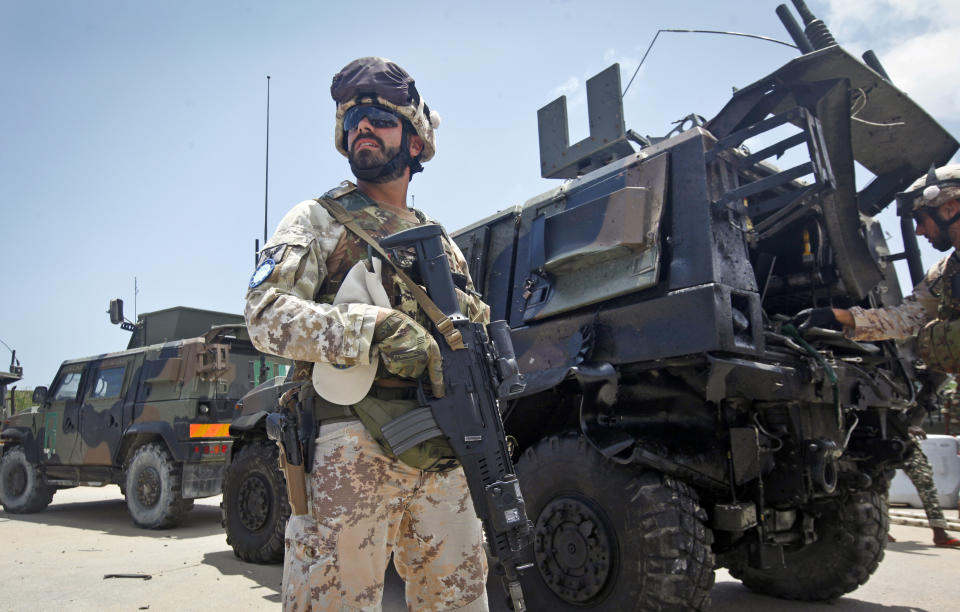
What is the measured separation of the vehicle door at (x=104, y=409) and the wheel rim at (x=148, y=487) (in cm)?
76

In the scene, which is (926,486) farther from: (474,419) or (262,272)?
(262,272)

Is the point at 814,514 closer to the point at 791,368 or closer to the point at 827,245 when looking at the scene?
the point at 791,368

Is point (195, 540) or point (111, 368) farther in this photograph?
point (111, 368)

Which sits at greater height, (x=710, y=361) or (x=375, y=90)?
(x=375, y=90)

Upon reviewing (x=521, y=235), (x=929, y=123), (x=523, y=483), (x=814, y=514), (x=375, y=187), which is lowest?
(x=814, y=514)

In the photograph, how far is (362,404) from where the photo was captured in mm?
1727

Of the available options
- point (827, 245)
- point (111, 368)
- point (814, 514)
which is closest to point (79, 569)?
Answer: point (111, 368)

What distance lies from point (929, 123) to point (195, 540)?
678 cm

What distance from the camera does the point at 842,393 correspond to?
334cm

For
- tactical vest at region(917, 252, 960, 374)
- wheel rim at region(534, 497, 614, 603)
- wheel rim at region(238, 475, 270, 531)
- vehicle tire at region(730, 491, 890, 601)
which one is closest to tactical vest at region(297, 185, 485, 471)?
wheel rim at region(534, 497, 614, 603)

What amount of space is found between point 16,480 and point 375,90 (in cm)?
958

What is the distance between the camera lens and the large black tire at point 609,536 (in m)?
2.69

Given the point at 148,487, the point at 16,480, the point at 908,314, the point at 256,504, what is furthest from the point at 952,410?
the point at 16,480

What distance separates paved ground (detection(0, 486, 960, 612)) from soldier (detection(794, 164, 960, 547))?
943 mm
